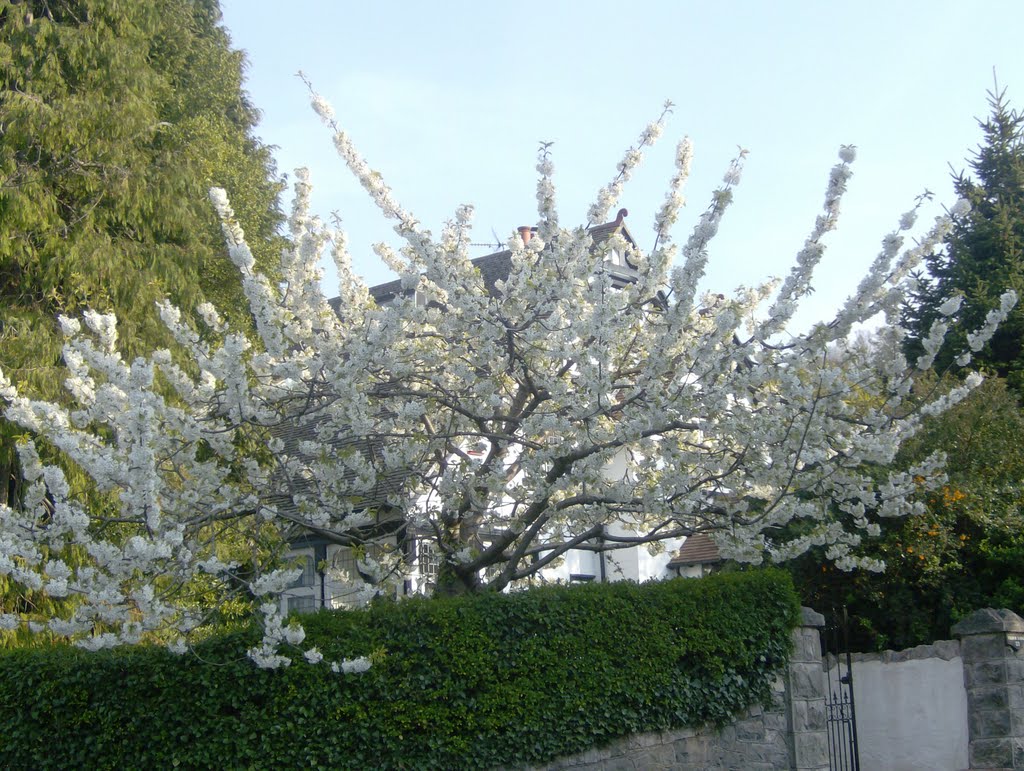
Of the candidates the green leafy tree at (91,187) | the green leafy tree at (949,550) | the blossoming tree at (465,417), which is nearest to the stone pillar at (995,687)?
the green leafy tree at (949,550)

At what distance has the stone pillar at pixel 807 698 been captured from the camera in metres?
9.89

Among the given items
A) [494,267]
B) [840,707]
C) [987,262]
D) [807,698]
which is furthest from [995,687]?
[494,267]

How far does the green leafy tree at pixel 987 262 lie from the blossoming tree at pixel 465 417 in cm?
806

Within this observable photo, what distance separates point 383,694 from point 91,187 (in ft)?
24.4

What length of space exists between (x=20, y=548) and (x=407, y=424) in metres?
3.33

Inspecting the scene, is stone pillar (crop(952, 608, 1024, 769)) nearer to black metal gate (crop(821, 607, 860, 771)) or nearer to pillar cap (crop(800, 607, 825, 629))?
black metal gate (crop(821, 607, 860, 771))

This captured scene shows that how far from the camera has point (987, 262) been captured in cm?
1744

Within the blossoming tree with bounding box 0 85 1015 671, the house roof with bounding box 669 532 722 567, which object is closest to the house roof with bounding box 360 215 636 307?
the house roof with bounding box 669 532 722 567

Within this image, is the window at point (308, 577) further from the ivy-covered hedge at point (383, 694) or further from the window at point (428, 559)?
the ivy-covered hedge at point (383, 694)

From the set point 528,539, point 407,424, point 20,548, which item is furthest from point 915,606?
point 20,548

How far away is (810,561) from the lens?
12508mm

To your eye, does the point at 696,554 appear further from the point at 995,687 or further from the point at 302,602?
the point at 995,687

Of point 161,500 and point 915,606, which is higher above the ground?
point 161,500

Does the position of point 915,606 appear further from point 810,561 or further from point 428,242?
point 428,242
